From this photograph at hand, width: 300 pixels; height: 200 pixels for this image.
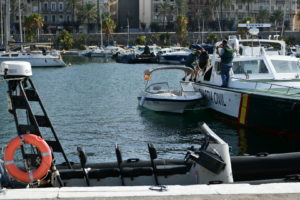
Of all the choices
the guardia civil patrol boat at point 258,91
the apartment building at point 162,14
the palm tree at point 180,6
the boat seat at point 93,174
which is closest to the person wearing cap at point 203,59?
the guardia civil patrol boat at point 258,91

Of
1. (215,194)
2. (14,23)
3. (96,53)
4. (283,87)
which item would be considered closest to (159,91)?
(283,87)

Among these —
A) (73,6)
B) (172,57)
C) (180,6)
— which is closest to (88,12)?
(73,6)

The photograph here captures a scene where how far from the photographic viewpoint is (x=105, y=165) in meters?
11.0

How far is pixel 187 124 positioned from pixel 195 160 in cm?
1414

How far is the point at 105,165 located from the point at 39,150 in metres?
2.19

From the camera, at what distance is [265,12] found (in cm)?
13588

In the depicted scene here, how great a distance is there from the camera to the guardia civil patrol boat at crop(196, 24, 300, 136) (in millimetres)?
19359

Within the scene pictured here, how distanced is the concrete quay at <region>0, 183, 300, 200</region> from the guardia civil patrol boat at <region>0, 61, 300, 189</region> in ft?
0.97

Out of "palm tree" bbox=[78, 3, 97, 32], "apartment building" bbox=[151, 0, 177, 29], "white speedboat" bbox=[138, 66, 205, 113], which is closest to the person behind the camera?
"white speedboat" bbox=[138, 66, 205, 113]

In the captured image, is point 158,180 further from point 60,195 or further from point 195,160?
point 60,195

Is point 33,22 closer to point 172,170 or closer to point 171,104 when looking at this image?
point 171,104

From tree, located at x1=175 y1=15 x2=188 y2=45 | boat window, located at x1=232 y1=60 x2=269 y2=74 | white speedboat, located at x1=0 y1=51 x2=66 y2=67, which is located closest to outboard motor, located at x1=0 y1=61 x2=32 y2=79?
boat window, located at x1=232 y1=60 x2=269 y2=74

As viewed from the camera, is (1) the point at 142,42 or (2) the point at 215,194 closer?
(2) the point at 215,194

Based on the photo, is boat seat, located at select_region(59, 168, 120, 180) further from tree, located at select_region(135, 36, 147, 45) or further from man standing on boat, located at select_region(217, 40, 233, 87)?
tree, located at select_region(135, 36, 147, 45)
